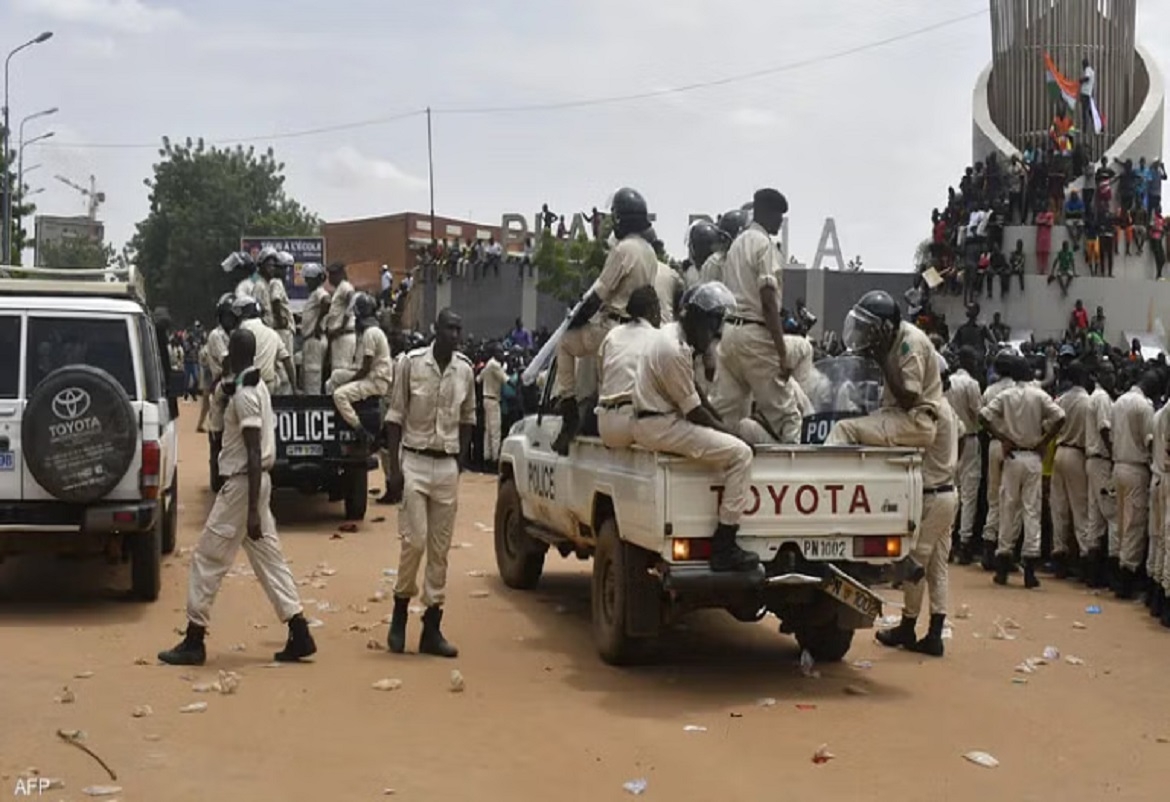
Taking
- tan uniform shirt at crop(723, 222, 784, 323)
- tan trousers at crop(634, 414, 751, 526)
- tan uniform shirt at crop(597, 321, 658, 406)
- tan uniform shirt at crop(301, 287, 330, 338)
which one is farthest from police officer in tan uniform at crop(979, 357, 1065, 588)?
tan uniform shirt at crop(301, 287, 330, 338)

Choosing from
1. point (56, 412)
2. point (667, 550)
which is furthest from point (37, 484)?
point (667, 550)

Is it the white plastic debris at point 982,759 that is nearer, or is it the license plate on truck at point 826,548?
the white plastic debris at point 982,759

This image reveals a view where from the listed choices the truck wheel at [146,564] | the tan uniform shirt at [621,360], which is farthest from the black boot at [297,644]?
the tan uniform shirt at [621,360]

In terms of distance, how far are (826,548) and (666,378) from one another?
1.26 metres

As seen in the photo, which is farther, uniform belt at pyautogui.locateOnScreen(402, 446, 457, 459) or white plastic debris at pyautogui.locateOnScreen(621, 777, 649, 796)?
uniform belt at pyautogui.locateOnScreen(402, 446, 457, 459)

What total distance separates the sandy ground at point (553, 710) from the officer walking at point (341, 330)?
16.1 feet

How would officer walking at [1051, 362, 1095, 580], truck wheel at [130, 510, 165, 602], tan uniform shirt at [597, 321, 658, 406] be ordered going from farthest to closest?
officer walking at [1051, 362, 1095, 580] < truck wheel at [130, 510, 165, 602] < tan uniform shirt at [597, 321, 658, 406]

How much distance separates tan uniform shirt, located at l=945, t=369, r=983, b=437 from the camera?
13234 millimetres

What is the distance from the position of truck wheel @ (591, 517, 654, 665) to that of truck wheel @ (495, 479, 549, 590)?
2283mm

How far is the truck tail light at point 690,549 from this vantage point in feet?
25.9

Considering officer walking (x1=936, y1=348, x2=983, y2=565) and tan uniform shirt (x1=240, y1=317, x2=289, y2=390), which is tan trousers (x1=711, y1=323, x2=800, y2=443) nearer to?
officer walking (x1=936, y1=348, x2=983, y2=565)

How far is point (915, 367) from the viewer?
891 centimetres

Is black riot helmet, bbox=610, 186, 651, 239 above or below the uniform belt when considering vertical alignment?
above

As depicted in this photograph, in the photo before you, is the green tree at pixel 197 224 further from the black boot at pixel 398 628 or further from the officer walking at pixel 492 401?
the black boot at pixel 398 628
